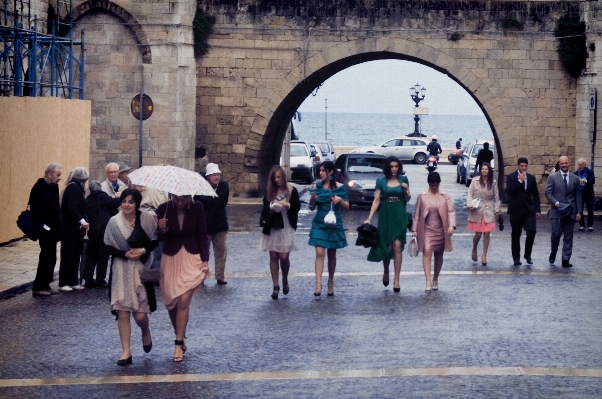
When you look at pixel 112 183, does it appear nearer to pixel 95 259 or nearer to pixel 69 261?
pixel 95 259

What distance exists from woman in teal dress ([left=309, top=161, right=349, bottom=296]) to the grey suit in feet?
14.0

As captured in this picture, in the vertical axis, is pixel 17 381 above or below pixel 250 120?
below

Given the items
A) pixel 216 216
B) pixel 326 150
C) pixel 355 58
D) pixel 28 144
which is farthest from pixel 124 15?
pixel 326 150

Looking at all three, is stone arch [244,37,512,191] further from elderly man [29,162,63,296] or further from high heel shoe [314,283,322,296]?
high heel shoe [314,283,322,296]

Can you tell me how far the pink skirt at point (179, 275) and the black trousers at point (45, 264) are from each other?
170 inches

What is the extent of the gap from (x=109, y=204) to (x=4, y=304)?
1.88m

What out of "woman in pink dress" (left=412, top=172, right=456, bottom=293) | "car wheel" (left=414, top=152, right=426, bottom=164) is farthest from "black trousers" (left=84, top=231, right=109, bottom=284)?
"car wheel" (left=414, top=152, right=426, bottom=164)

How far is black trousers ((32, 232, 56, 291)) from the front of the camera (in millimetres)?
14227

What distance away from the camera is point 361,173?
3020 cm

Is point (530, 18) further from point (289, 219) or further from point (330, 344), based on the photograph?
point (330, 344)

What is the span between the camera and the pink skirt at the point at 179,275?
10266 mm

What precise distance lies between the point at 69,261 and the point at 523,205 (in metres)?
7.10

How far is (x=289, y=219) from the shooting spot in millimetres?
14039

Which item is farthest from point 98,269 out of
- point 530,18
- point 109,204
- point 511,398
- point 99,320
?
point 530,18
